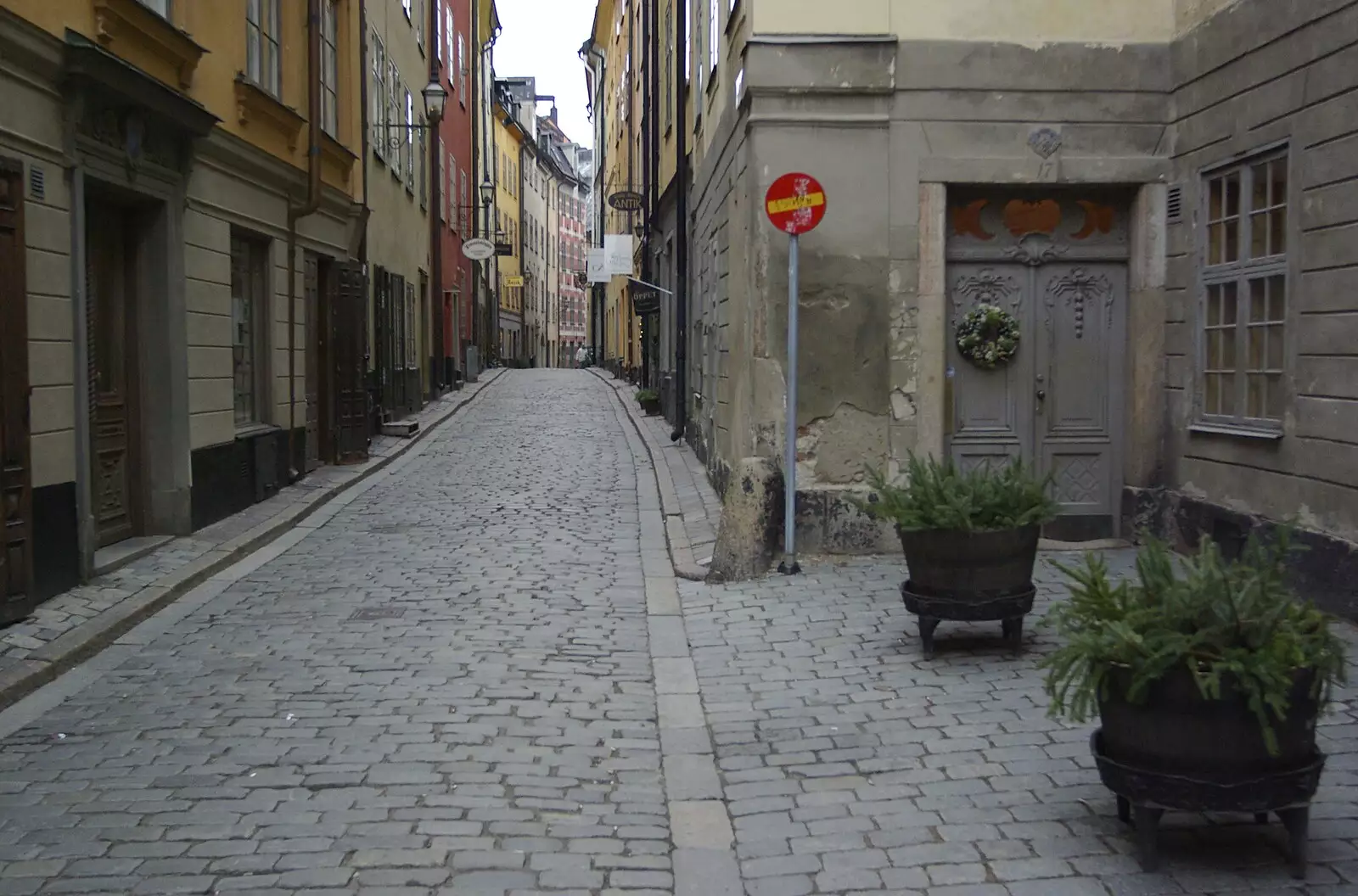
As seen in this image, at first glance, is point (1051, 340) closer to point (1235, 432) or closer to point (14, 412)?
point (1235, 432)

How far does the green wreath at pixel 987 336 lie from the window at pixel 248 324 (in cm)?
664

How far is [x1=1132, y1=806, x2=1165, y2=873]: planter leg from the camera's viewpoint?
4148 mm

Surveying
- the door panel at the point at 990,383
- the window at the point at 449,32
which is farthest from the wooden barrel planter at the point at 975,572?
the window at the point at 449,32

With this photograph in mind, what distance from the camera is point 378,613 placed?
844 cm

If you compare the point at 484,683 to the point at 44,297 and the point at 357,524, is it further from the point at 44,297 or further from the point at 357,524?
the point at 357,524

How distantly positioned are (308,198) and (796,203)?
7091 mm

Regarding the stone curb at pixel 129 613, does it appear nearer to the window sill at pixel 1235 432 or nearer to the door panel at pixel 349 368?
the door panel at pixel 349 368

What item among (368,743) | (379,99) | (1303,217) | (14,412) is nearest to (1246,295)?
(1303,217)

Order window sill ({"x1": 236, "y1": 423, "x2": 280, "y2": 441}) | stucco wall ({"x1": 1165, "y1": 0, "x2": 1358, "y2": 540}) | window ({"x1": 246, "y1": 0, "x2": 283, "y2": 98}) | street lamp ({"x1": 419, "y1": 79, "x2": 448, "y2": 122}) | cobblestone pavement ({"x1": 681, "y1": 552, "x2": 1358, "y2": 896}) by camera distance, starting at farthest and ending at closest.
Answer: street lamp ({"x1": 419, "y1": 79, "x2": 448, "y2": 122}) < window ({"x1": 246, "y1": 0, "x2": 283, "y2": 98}) < window sill ({"x1": 236, "y1": 423, "x2": 280, "y2": 441}) < stucco wall ({"x1": 1165, "y1": 0, "x2": 1358, "y2": 540}) < cobblestone pavement ({"x1": 681, "y1": 552, "x2": 1358, "y2": 896})

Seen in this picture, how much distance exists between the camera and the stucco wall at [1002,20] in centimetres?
997

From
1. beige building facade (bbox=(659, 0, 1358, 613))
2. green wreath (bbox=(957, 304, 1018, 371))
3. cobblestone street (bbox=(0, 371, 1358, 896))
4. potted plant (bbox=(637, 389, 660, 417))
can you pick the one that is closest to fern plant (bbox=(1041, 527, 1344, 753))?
cobblestone street (bbox=(0, 371, 1358, 896))

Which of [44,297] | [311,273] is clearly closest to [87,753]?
[44,297]

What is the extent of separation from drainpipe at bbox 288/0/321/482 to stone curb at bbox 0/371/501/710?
1188mm

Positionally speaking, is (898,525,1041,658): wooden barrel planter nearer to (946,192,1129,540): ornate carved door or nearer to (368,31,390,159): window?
(946,192,1129,540): ornate carved door
